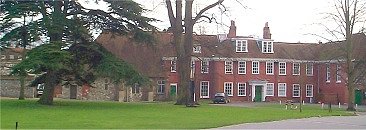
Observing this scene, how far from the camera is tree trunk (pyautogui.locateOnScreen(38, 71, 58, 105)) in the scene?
43.2 m

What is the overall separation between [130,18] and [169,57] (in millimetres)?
27420

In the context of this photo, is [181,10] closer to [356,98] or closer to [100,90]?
[100,90]

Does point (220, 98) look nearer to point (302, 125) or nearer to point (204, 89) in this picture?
point (204, 89)

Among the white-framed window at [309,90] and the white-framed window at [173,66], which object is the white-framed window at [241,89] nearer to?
the white-framed window at [173,66]

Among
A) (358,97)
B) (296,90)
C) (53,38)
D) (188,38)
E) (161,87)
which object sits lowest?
(358,97)

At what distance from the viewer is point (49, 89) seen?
43.9 meters

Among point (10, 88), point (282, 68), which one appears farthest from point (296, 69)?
point (10, 88)

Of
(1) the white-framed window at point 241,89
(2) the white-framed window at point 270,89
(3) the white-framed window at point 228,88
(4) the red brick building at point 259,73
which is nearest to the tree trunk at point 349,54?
(4) the red brick building at point 259,73

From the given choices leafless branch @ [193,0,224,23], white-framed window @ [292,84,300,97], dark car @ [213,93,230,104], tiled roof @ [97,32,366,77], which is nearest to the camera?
leafless branch @ [193,0,224,23]

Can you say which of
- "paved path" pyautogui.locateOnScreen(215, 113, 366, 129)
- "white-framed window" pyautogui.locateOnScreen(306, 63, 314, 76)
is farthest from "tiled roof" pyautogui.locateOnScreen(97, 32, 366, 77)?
"paved path" pyautogui.locateOnScreen(215, 113, 366, 129)

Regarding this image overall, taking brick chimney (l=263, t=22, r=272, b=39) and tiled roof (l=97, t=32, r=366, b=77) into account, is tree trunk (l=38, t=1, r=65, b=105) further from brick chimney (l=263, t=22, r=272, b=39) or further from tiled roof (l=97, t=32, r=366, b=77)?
brick chimney (l=263, t=22, r=272, b=39)

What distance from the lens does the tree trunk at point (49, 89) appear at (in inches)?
1702

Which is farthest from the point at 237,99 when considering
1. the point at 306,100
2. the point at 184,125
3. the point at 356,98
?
the point at 184,125

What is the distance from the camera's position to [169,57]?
232 feet
